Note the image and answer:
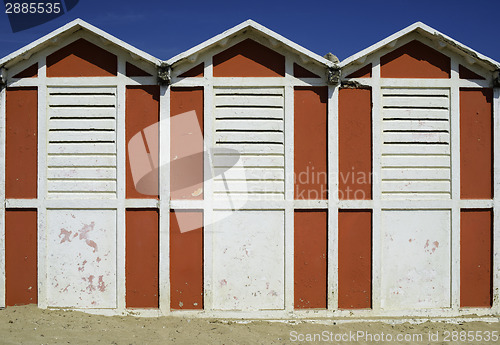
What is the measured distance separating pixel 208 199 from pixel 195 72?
1.85 metres

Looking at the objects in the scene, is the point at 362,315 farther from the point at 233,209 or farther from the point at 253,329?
the point at 233,209

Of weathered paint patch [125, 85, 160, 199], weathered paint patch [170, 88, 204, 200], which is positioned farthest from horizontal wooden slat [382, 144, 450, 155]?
weathered paint patch [125, 85, 160, 199]

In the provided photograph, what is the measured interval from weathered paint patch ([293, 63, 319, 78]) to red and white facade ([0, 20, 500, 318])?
0.02 metres

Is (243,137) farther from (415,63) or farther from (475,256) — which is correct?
(475,256)

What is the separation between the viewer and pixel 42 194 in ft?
20.6

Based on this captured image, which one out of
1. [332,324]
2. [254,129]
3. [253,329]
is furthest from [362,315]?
[254,129]

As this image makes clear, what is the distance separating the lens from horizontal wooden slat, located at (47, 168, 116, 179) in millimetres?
6316

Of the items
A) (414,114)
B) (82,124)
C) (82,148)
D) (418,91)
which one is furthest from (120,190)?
(418,91)

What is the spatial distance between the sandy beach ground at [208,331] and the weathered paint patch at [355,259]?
374mm

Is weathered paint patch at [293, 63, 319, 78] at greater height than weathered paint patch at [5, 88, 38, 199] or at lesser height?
greater

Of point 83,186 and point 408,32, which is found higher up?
point 408,32

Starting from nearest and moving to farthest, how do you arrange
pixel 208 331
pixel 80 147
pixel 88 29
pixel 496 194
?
pixel 208 331, pixel 88 29, pixel 80 147, pixel 496 194

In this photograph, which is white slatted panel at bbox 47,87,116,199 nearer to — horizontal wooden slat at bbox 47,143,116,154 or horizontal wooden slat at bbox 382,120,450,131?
horizontal wooden slat at bbox 47,143,116,154

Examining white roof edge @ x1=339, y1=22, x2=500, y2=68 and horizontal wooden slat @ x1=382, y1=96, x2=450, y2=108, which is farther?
horizontal wooden slat @ x1=382, y1=96, x2=450, y2=108
